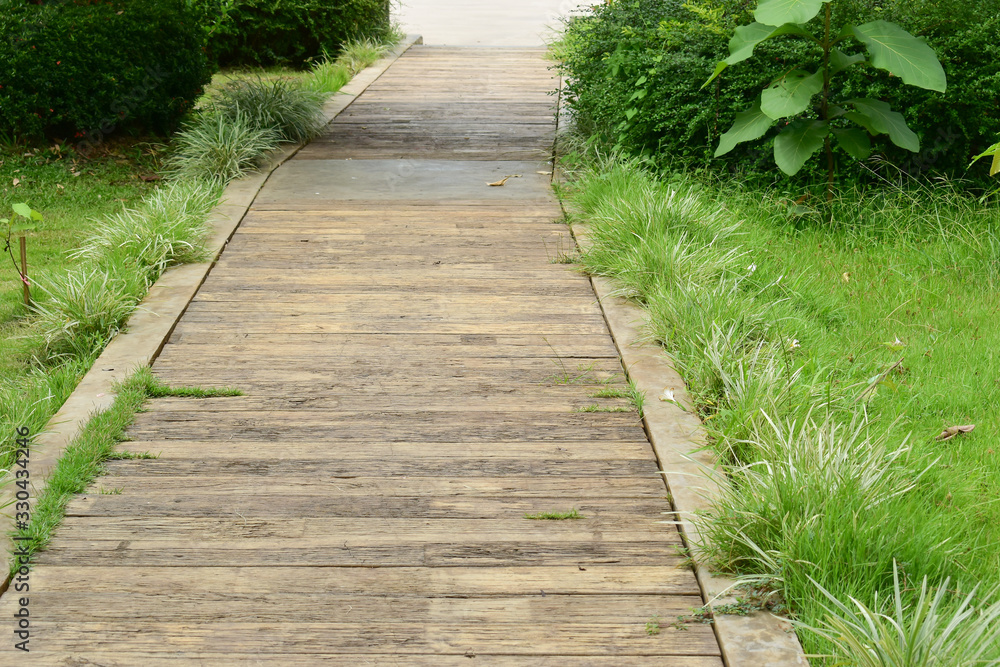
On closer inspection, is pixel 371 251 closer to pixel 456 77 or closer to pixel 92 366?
pixel 92 366

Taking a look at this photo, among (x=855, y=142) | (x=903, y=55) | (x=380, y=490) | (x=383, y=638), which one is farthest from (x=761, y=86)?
(x=383, y=638)

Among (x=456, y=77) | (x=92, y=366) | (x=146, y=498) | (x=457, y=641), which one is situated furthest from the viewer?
(x=456, y=77)

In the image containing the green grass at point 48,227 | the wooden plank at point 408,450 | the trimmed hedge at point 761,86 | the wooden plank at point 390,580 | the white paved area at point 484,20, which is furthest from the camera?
the white paved area at point 484,20

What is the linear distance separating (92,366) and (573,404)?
2.13m

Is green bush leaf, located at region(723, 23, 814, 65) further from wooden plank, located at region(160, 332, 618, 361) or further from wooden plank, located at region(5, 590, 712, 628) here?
wooden plank, located at region(5, 590, 712, 628)

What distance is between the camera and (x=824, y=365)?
3924mm

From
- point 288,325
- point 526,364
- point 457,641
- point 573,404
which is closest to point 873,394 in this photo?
point 573,404

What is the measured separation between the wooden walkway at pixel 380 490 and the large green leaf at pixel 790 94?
4.70ft

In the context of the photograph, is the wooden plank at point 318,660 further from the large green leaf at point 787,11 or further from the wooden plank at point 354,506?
the large green leaf at point 787,11

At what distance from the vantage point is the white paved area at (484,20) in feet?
55.6

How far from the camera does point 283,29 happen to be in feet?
41.9

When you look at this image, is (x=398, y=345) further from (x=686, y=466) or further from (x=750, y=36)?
(x=750, y=36)

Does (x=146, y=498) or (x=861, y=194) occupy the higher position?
(x=861, y=194)

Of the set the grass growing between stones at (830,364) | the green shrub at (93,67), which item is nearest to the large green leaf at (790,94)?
the grass growing between stones at (830,364)
